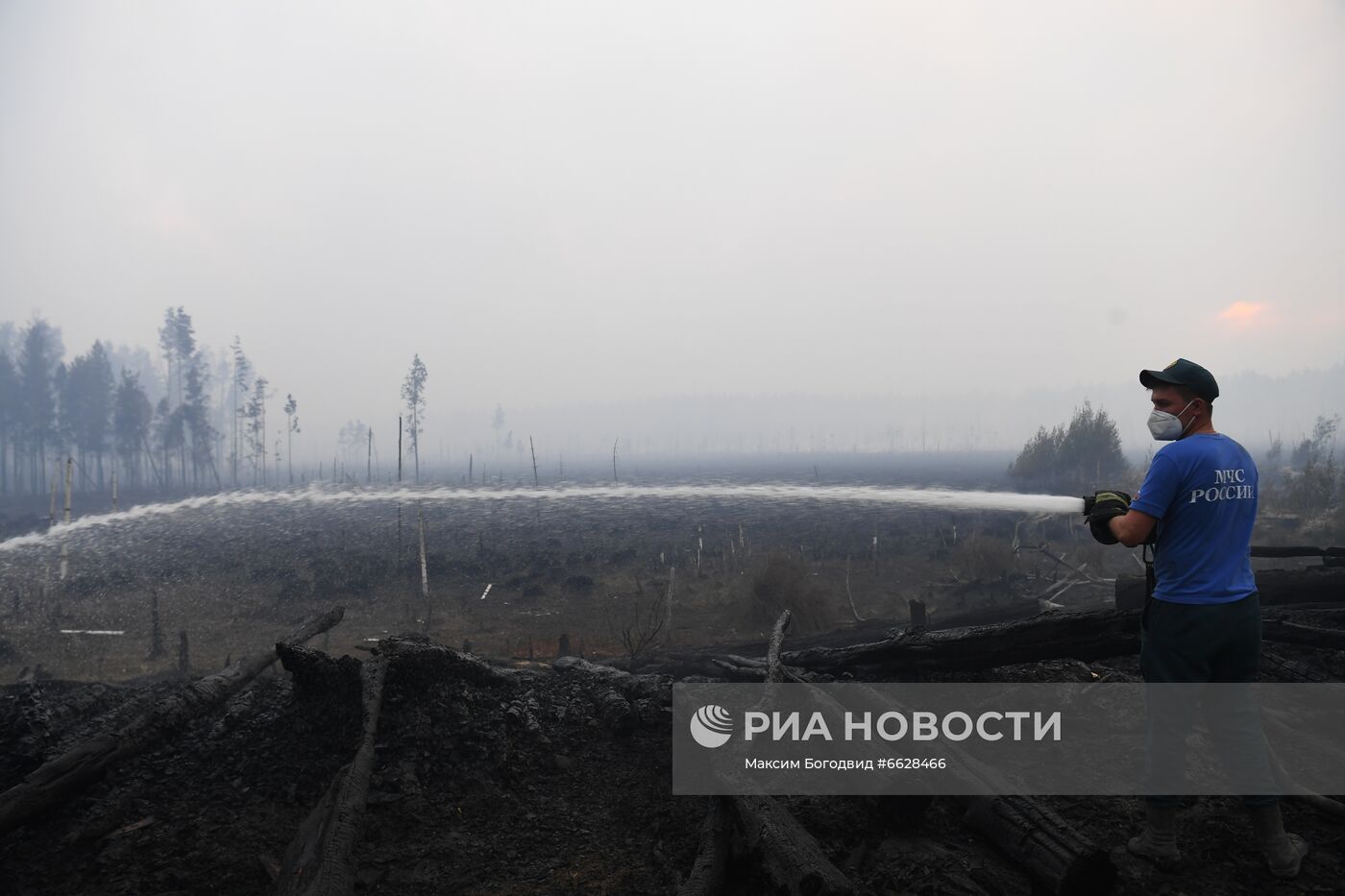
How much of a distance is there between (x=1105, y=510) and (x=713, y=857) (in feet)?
11.3

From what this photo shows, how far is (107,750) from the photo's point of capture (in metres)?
5.21

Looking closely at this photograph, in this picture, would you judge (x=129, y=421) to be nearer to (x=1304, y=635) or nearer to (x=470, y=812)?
(x=470, y=812)

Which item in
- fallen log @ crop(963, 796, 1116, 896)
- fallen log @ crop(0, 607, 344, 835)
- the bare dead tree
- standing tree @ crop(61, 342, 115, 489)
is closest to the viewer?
fallen log @ crop(963, 796, 1116, 896)

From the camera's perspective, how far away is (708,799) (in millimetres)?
4941

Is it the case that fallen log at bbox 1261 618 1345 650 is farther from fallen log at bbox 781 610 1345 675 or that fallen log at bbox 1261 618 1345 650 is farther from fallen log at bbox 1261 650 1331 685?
fallen log at bbox 1261 650 1331 685

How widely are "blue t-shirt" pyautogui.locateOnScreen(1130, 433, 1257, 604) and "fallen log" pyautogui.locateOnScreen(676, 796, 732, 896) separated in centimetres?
329

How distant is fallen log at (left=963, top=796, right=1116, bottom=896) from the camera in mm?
3260

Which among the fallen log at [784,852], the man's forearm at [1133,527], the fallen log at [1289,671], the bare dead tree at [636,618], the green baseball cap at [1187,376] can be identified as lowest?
the bare dead tree at [636,618]

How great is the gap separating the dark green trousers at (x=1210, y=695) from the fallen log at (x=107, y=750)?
7977 millimetres

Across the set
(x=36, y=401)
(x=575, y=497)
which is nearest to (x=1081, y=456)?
(x=575, y=497)

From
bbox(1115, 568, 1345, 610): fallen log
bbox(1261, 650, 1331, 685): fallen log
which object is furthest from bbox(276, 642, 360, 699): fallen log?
bbox(1115, 568, 1345, 610): fallen log

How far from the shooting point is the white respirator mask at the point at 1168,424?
3.91m

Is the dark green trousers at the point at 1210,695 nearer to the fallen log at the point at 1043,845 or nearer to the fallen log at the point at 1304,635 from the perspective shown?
the fallen log at the point at 1043,845

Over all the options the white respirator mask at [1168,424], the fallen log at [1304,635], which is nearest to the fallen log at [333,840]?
the white respirator mask at [1168,424]
